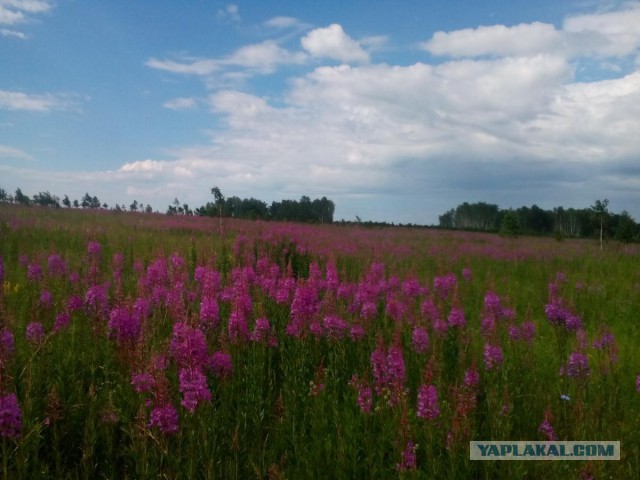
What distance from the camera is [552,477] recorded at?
3.23 m

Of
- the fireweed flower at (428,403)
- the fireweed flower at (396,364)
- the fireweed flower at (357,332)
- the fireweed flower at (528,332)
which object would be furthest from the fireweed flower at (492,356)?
the fireweed flower at (428,403)

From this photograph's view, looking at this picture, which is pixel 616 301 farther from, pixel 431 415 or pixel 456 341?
pixel 431 415

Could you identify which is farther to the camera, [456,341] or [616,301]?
[616,301]

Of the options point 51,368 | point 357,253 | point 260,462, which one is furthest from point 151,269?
point 357,253

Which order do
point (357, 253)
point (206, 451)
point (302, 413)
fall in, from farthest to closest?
point (357, 253) → point (302, 413) → point (206, 451)

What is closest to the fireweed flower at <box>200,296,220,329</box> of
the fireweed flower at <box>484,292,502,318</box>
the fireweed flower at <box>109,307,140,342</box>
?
the fireweed flower at <box>109,307,140,342</box>

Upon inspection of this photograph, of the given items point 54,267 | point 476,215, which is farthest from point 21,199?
point 476,215

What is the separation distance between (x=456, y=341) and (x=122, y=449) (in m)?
3.70

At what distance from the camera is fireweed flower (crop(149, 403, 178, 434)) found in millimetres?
2764

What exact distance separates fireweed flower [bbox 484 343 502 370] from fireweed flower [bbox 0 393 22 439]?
12.8 ft

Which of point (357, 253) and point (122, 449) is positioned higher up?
point (357, 253)

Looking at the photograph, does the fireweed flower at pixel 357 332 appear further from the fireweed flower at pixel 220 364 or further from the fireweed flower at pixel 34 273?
the fireweed flower at pixel 34 273

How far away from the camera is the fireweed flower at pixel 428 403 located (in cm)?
323

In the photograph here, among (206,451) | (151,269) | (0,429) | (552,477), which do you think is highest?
(151,269)
